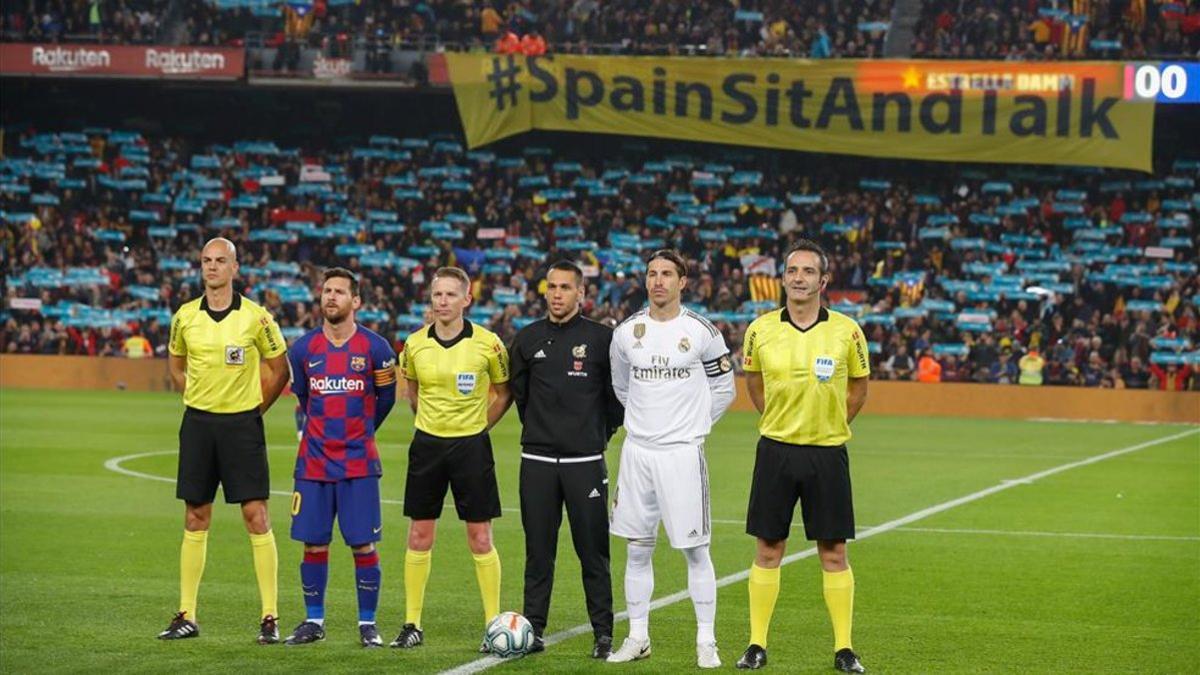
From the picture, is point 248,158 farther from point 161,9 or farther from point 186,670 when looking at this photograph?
point 186,670

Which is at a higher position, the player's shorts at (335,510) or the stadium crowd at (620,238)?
the stadium crowd at (620,238)

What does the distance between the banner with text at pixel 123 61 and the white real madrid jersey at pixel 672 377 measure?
3485 centimetres

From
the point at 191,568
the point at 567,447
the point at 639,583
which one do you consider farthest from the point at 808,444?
the point at 191,568

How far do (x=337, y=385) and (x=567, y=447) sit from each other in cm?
142

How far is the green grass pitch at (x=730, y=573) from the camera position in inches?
386

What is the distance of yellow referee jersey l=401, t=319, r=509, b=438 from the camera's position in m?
10.1

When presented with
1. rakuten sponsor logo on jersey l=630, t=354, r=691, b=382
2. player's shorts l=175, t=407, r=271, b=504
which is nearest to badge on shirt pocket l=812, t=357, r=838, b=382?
rakuten sponsor logo on jersey l=630, t=354, r=691, b=382

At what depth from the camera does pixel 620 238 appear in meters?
42.6

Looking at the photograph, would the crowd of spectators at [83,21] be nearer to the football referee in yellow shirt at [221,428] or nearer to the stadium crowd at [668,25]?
the stadium crowd at [668,25]

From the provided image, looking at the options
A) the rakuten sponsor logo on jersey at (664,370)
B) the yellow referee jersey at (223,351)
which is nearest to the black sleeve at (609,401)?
the rakuten sponsor logo on jersey at (664,370)

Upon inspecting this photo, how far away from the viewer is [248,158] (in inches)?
1822

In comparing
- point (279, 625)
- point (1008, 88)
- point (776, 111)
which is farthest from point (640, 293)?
point (279, 625)

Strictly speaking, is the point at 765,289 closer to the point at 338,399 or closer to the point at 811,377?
the point at 338,399

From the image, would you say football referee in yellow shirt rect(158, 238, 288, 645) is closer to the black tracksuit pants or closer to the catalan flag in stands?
the black tracksuit pants
